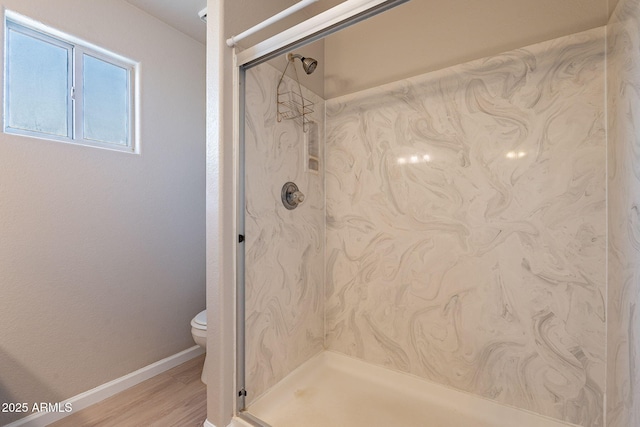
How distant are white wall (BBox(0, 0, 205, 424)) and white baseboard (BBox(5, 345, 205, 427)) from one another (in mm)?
43

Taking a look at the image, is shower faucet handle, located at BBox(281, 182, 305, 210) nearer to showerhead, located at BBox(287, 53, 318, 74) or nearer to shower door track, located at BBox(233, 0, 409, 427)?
shower door track, located at BBox(233, 0, 409, 427)

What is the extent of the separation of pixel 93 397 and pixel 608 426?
2.63 m

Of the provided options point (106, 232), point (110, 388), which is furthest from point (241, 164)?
point (110, 388)

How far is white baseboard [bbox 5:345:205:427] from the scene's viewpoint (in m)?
1.44

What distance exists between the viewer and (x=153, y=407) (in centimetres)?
162

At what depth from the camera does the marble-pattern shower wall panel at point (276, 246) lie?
1.46 metres

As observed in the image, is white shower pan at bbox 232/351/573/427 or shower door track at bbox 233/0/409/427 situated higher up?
shower door track at bbox 233/0/409/427

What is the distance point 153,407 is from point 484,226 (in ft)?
7.10

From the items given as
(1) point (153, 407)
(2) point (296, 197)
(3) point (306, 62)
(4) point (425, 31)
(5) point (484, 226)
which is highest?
(4) point (425, 31)

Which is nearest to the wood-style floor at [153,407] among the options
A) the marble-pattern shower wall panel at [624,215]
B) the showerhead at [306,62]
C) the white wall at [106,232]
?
the white wall at [106,232]

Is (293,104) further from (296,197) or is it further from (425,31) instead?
(425,31)

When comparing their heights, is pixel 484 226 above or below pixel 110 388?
above

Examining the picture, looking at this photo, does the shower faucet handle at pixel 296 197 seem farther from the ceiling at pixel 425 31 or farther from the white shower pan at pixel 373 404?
the white shower pan at pixel 373 404

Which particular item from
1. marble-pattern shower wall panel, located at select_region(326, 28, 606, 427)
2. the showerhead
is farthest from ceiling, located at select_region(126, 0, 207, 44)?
marble-pattern shower wall panel, located at select_region(326, 28, 606, 427)
